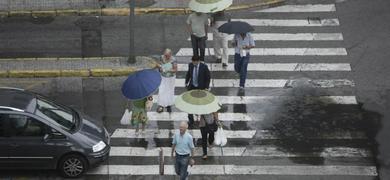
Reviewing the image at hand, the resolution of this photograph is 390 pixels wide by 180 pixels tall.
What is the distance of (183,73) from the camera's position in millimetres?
19938

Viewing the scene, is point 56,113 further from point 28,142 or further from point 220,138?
point 220,138

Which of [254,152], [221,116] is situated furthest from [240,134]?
[221,116]

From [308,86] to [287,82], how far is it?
1.99ft

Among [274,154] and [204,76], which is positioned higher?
[204,76]

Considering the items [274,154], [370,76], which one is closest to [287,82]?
[370,76]

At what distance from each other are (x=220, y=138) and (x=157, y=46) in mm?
5647

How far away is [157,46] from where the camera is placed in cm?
2102

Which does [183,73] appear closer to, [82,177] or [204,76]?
[204,76]

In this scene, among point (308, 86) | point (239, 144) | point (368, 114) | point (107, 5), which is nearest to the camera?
point (239, 144)

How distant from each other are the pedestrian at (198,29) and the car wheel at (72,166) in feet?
18.8

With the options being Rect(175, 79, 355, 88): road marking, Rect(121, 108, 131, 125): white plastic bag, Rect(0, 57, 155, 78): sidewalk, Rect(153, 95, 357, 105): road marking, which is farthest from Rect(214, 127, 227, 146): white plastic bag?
Rect(0, 57, 155, 78): sidewalk

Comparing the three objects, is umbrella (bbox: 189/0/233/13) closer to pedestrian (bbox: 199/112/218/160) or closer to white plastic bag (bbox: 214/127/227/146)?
white plastic bag (bbox: 214/127/227/146)

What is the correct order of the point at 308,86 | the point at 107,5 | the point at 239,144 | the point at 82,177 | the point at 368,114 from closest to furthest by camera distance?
1. the point at 82,177
2. the point at 239,144
3. the point at 368,114
4. the point at 308,86
5. the point at 107,5

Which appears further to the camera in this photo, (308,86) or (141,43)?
(141,43)
